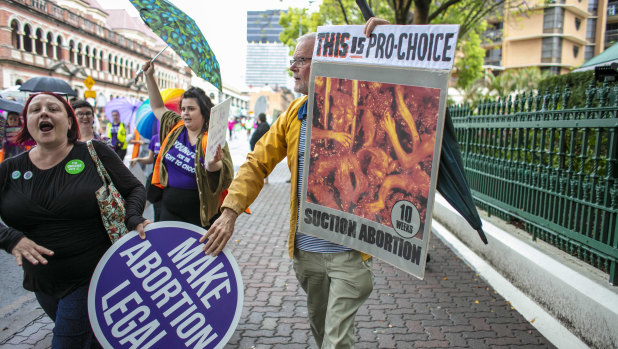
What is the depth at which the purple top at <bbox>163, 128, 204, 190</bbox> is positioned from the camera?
394 centimetres

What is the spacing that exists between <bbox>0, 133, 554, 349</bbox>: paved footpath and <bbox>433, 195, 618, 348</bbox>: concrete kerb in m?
0.28

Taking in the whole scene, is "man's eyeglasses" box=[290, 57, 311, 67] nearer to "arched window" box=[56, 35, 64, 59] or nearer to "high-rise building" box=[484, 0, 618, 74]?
"arched window" box=[56, 35, 64, 59]

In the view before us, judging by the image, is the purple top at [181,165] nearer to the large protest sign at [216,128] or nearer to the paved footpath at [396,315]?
the large protest sign at [216,128]

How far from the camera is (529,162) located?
18.4 ft

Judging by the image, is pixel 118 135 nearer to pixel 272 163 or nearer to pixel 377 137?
pixel 272 163

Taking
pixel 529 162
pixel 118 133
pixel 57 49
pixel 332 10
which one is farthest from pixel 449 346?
pixel 57 49

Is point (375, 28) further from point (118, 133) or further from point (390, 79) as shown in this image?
point (118, 133)

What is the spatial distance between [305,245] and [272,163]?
1.72 feet

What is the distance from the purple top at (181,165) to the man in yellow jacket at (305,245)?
139 cm

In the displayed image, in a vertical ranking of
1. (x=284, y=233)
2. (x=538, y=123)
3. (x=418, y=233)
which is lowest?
(x=284, y=233)

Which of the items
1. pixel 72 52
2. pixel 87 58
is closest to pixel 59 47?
pixel 72 52

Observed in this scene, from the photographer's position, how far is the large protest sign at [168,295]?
8.00 feet

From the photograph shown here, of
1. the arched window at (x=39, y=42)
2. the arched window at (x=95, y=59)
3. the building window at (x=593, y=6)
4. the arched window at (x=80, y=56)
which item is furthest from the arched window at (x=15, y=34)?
the building window at (x=593, y=6)

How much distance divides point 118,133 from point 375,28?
11.4 meters
